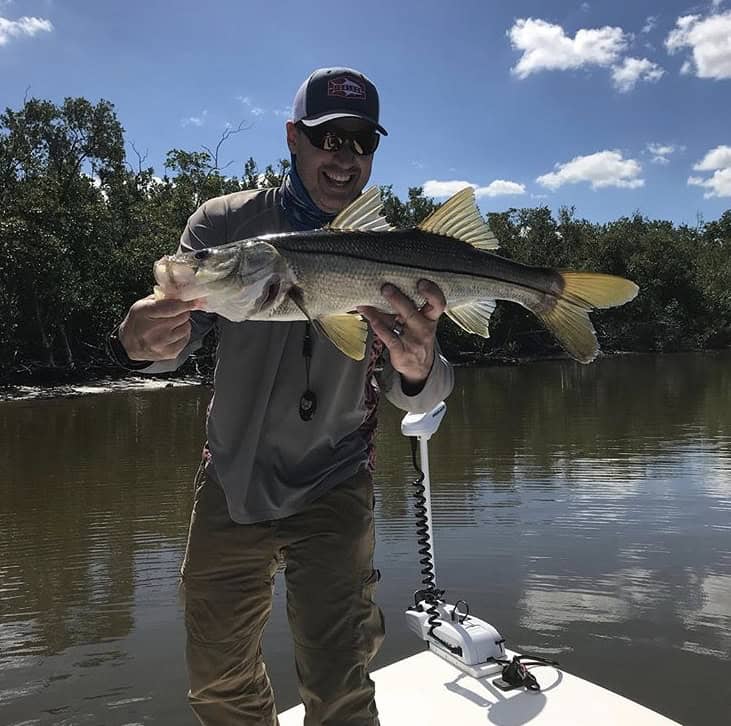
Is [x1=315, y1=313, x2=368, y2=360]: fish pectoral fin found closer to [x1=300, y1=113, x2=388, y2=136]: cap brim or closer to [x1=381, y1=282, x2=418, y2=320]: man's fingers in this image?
[x1=381, y1=282, x2=418, y2=320]: man's fingers

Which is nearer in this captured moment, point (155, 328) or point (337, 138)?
point (155, 328)

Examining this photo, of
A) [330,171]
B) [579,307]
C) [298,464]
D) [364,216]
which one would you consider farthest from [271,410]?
[579,307]

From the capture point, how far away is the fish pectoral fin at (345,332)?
A: 258 centimetres

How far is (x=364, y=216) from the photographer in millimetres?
2746

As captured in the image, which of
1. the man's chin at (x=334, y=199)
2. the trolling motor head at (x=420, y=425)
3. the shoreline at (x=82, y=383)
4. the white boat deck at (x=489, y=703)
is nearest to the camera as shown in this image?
the man's chin at (x=334, y=199)

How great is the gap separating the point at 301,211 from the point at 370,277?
0.72 metres

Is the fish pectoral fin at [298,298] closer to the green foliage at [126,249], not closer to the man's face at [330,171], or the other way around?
the man's face at [330,171]

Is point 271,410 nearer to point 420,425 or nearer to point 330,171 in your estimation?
point 330,171

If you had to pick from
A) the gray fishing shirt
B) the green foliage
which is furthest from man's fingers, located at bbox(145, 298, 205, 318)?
the green foliage

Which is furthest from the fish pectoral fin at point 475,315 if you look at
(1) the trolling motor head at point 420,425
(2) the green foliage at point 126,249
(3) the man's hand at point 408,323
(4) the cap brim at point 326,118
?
(2) the green foliage at point 126,249

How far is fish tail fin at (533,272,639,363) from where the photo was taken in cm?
287

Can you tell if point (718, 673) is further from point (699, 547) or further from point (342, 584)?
point (342, 584)

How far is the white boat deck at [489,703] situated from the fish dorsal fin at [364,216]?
101 inches

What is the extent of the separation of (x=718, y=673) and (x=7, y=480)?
40.2 ft
